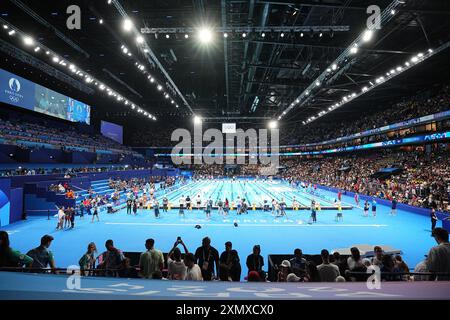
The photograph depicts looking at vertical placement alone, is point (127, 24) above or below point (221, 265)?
above

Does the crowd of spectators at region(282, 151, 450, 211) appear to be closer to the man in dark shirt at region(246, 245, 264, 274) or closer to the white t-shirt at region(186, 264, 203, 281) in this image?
the man in dark shirt at region(246, 245, 264, 274)

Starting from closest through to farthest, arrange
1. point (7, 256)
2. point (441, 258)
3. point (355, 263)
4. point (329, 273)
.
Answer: point (441, 258) < point (7, 256) < point (329, 273) < point (355, 263)

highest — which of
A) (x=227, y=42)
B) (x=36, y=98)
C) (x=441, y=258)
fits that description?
(x=36, y=98)

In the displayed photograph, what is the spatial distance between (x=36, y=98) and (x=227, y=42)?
2757cm

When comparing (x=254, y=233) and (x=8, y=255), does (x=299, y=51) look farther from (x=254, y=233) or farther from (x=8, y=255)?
(x=8, y=255)

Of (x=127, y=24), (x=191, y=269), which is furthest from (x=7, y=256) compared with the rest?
(x=127, y=24)

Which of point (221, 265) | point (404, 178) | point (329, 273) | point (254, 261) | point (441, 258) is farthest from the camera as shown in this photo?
point (404, 178)

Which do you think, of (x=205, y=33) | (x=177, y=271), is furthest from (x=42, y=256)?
(x=205, y=33)

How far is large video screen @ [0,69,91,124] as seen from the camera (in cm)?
2712

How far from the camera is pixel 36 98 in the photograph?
31.5 m

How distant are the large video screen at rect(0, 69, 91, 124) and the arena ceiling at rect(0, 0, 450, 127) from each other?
114 cm

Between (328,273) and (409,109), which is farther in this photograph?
(409,109)

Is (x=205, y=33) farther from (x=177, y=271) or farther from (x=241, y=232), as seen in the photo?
(x=177, y=271)
